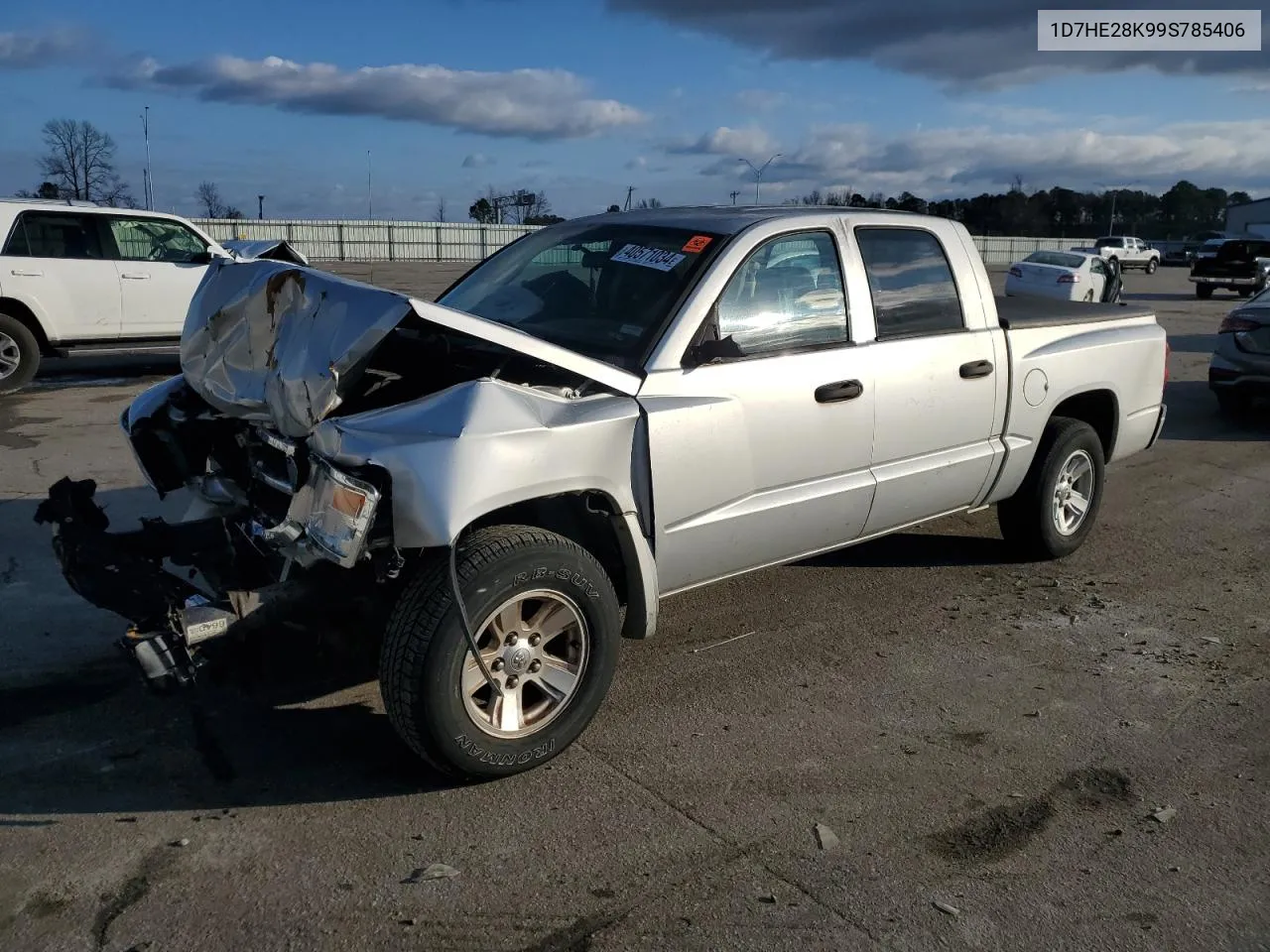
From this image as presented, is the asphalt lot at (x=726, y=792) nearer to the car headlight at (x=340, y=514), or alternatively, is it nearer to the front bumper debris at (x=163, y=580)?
the front bumper debris at (x=163, y=580)

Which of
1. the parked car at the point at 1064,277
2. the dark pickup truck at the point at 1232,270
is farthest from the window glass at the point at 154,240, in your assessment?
the dark pickup truck at the point at 1232,270

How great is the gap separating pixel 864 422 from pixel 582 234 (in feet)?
5.04

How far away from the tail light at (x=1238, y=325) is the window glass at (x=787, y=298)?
7.51m

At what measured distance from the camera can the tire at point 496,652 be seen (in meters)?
3.35

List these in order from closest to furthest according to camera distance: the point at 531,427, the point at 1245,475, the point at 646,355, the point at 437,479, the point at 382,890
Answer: the point at 382,890
the point at 437,479
the point at 531,427
the point at 646,355
the point at 1245,475

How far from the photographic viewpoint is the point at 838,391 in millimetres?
4516

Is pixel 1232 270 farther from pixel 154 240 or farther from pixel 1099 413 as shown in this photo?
pixel 154 240

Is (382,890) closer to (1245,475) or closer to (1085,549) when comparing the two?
(1085,549)

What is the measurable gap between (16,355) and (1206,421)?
474 inches

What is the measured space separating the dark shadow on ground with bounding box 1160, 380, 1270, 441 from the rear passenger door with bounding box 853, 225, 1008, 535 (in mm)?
5726

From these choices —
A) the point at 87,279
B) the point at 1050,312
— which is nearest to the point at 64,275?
the point at 87,279

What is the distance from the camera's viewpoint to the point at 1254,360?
10.3 m

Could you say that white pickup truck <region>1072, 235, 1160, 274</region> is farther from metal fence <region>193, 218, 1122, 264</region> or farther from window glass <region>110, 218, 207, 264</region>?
window glass <region>110, 218, 207, 264</region>

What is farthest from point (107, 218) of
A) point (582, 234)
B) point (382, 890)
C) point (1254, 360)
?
point (1254, 360)
